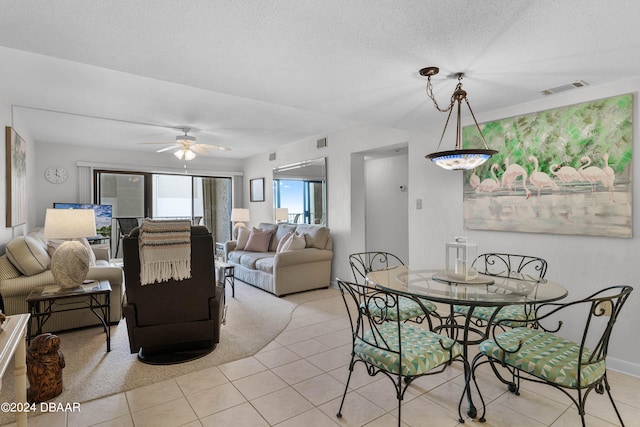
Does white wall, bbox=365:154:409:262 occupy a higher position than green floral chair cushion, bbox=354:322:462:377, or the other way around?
white wall, bbox=365:154:409:262

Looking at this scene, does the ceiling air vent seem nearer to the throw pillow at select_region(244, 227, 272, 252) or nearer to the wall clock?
the throw pillow at select_region(244, 227, 272, 252)

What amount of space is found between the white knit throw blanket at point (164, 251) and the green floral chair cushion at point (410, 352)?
1.49 m

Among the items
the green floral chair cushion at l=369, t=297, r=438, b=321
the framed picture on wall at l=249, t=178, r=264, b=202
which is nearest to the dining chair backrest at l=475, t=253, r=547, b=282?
the green floral chair cushion at l=369, t=297, r=438, b=321

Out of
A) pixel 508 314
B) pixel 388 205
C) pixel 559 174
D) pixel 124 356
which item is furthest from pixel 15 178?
pixel 559 174

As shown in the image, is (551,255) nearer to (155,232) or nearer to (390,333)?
(390,333)

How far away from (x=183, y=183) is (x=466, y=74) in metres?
6.80

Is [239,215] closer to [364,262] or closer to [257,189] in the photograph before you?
[257,189]

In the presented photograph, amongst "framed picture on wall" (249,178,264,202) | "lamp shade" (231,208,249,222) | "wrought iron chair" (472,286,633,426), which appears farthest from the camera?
"framed picture on wall" (249,178,264,202)

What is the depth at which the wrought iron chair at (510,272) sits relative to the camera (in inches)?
A: 95.4

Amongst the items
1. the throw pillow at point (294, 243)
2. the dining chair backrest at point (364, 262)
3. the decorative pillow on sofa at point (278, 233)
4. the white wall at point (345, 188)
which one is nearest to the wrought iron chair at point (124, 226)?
the decorative pillow on sofa at point (278, 233)

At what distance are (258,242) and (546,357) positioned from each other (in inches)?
188

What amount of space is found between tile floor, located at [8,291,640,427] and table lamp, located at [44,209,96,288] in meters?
1.20

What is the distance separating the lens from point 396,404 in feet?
7.11

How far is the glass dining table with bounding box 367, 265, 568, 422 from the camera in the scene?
188cm
